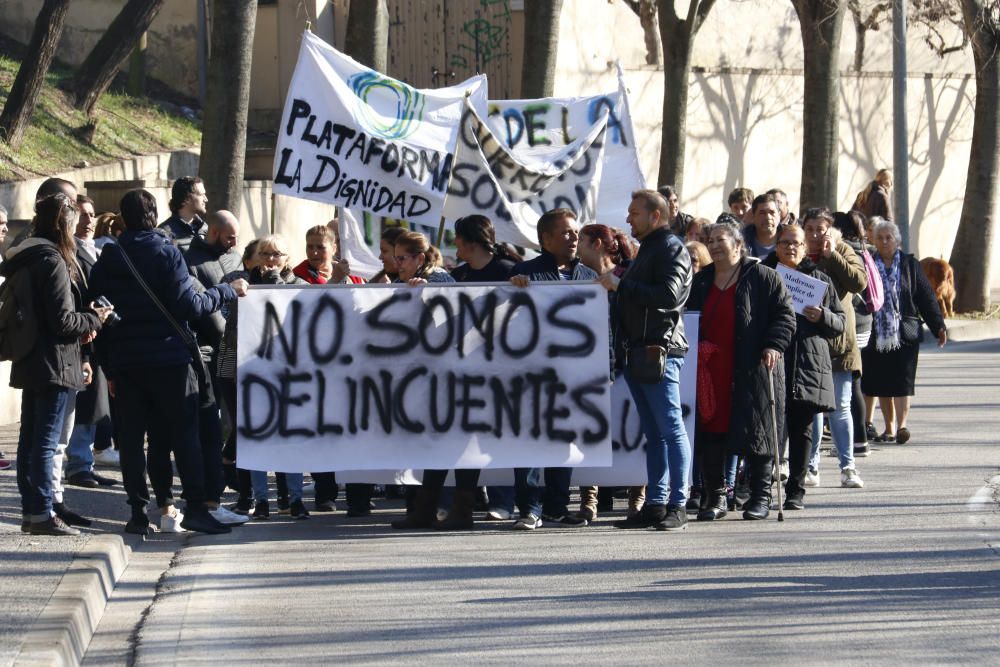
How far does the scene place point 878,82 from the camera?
30.0 metres

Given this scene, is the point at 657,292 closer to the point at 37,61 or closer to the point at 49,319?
the point at 49,319

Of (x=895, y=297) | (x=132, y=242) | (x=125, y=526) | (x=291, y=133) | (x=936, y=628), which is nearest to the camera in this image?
(x=936, y=628)

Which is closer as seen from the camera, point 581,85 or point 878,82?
point 581,85

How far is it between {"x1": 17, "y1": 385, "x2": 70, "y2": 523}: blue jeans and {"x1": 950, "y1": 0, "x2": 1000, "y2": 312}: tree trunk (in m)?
17.2

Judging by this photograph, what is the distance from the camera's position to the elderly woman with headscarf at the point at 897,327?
475 inches

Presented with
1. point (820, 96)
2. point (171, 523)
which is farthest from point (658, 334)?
point (820, 96)

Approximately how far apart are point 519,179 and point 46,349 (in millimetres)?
4890

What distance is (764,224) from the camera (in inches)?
432

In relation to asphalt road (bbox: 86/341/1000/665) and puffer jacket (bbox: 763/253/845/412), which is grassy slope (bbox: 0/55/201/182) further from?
puffer jacket (bbox: 763/253/845/412)

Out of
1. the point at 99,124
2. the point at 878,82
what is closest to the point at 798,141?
the point at 878,82

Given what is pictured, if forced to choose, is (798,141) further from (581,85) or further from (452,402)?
(452,402)

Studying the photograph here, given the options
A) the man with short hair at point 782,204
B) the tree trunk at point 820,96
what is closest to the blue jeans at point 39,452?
the man with short hair at point 782,204

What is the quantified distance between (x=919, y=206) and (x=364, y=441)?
2389 cm

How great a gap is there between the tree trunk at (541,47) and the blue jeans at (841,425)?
21.0 ft
